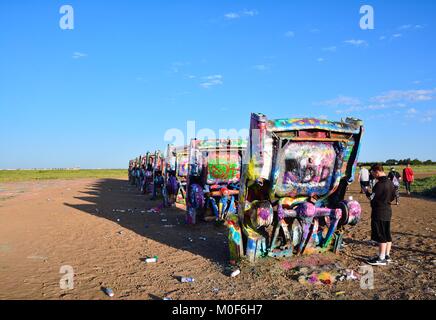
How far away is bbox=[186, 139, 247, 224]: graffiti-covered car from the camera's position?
934 centimetres

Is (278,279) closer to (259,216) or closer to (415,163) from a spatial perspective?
(259,216)

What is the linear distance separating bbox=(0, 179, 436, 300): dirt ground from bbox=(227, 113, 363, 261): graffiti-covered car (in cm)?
36

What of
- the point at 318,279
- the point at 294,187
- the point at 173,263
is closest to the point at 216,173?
the point at 173,263

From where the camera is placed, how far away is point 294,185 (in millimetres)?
5844

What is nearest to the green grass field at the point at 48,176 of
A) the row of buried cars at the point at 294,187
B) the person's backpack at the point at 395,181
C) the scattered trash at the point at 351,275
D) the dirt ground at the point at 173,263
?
the dirt ground at the point at 173,263

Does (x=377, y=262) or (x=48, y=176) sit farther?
(x=48, y=176)

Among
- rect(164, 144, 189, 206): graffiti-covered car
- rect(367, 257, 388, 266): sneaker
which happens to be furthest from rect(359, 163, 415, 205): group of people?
rect(367, 257, 388, 266): sneaker

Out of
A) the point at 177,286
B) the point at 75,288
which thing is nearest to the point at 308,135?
the point at 177,286

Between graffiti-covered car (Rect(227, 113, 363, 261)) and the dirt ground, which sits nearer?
the dirt ground

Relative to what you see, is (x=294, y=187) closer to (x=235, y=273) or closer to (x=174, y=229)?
(x=235, y=273)

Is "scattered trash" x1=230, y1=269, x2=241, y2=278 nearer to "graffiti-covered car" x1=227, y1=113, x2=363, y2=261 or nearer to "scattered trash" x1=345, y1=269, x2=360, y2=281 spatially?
"graffiti-covered car" x1=227, y1=113, x2=363, y2=261

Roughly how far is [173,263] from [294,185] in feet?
8.12

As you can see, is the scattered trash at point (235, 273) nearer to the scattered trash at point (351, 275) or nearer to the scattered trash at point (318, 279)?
the scattered trash at point (318, 279)

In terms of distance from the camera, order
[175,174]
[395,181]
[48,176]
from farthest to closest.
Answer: [48,176] < [395,181] < [175,174]
